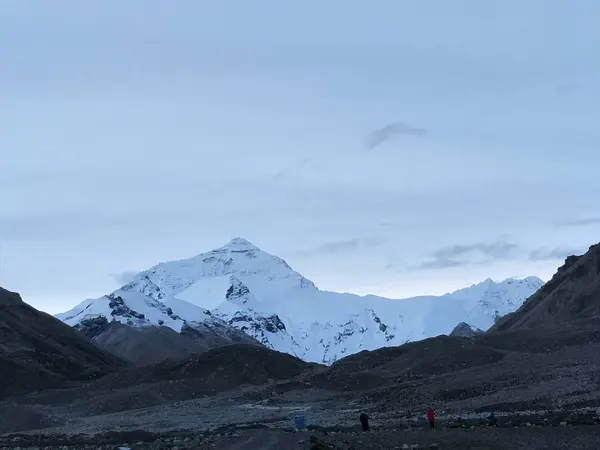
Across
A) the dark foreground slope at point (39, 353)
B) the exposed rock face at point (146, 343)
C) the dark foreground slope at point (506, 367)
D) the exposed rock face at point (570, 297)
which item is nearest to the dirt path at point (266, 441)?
the dark foreground slope at point (506, 367)

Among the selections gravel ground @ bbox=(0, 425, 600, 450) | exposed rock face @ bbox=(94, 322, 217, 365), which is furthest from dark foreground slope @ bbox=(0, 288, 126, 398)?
gravel ground @ bbox=(0, 425, 600, 450)

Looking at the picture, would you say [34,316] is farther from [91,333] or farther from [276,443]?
[276,443]

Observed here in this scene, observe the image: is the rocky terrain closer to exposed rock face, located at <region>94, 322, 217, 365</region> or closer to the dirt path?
the dirt path

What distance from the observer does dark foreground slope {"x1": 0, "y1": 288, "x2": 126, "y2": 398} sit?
95562 mm

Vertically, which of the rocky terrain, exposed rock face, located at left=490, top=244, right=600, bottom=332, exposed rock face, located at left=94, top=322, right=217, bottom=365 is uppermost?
exposed rock face, located at left=94, top=322, right=217, bottom=365

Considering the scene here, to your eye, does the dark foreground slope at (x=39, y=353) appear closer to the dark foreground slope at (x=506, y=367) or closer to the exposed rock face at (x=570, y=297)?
the dark foreground slope at (x=506, y=367)

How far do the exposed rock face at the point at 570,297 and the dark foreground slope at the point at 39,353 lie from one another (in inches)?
1913

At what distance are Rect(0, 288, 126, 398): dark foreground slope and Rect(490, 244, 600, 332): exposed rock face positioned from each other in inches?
1913

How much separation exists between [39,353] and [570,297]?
5821 centimetres

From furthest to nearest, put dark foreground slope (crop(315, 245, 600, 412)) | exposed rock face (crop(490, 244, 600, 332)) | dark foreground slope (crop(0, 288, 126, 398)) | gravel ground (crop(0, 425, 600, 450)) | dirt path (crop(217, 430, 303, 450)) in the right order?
1. dark foreground slope (crop(0, 288, 126, 398))
2. exposed rock face (crop(490, 244, 600, 332))
3. dark foreground slope (crop(315, 245, 600, 412))
4. dirt path (crop(217, 430, 303, 450))
5. gravel ground (crop(0, 425, 600, 450))

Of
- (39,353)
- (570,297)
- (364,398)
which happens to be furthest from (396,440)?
(39,353)

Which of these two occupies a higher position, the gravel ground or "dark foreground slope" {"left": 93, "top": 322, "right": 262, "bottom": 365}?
"dark foreground slope" {"left": 93, "top": 322, "right": 262, "bottom": 365}

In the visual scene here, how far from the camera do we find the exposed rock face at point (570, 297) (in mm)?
93875

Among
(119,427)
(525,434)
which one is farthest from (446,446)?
(119,427)
